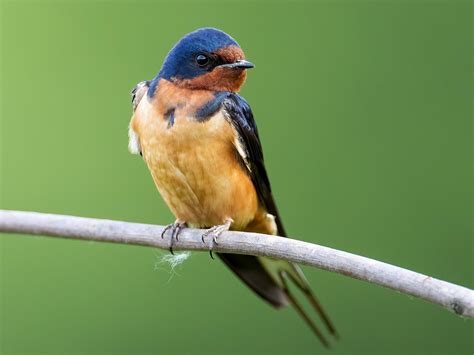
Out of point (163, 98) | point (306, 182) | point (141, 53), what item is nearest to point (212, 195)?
point (163, 98)

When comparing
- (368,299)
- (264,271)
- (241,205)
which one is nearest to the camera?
(241,205)

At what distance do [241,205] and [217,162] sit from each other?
20cm

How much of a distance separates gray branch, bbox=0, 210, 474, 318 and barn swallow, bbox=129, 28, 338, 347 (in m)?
0.13

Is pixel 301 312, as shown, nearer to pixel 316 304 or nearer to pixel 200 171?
pixel 316 304

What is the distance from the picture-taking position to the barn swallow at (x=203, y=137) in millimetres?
2543

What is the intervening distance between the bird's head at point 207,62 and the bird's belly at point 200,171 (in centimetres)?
11

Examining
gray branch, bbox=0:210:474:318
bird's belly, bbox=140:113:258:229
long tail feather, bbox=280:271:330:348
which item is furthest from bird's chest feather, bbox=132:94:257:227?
long tail feather, bbox=280:271:330:348

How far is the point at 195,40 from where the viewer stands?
2.57 meters

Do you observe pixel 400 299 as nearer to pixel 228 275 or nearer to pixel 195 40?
pixel 228 275

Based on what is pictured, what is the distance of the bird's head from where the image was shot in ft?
8.31

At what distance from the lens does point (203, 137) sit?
256 cm

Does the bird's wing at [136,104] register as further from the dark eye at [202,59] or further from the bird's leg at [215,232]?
the bird's leg at [215,232]

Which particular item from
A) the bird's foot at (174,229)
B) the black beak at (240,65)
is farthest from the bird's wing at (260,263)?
the bird's foot at (174,229)

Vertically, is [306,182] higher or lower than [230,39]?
lower
